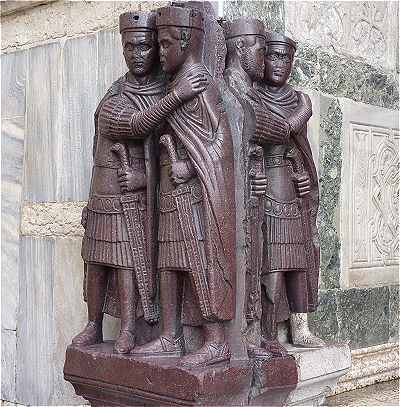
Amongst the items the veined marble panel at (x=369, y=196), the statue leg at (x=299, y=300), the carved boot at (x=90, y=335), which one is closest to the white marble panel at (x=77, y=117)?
the carved boot at (x=90, y=335)

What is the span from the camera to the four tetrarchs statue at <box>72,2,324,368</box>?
1.67m

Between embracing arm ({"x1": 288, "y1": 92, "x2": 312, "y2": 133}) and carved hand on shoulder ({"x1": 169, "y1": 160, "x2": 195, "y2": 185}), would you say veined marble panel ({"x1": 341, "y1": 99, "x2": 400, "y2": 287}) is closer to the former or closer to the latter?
embracing arm ({"x1": 288, "y1": 92, "x2": 312, "y2": 133})

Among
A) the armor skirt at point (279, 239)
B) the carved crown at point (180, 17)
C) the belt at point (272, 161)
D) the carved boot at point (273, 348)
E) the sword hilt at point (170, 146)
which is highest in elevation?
the carved crown at point (180, 17)

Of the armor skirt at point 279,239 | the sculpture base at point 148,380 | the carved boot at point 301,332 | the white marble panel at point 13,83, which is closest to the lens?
the sculpture base at point 148,380

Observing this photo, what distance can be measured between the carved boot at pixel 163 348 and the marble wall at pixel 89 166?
0.34m

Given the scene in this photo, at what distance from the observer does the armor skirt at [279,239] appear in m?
1.84

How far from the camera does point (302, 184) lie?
1.91 meters

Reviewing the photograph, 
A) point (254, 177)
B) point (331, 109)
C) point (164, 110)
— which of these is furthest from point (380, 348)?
point (164, 110)

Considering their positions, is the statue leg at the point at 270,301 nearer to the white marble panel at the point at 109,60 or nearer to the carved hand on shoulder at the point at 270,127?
the carved hand on shoulder at the point at 270,127

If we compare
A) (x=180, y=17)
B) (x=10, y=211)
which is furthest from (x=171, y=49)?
(x=10, y=211)

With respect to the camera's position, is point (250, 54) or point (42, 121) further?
point (42, 121)

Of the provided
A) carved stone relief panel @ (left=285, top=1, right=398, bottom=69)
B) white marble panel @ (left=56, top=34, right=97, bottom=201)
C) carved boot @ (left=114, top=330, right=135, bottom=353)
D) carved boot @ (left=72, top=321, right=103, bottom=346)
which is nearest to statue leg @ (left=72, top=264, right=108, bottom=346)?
carved boot @ (left=72, top=321, right=103, bottom=346)

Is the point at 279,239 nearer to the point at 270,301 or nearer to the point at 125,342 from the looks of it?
the point at 270,301

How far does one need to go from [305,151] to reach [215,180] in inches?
14.1
